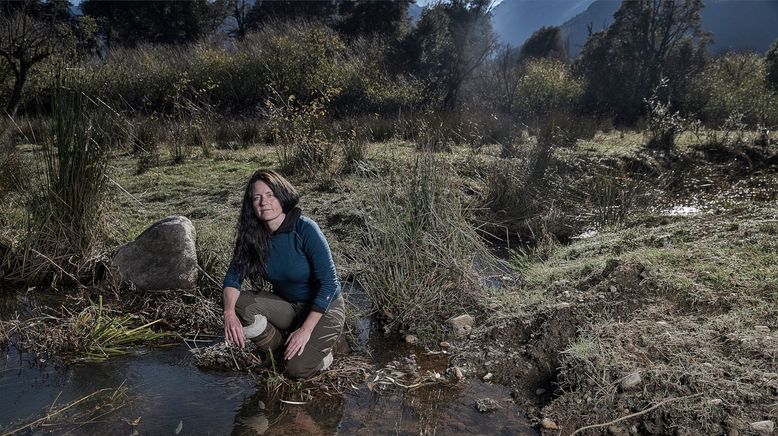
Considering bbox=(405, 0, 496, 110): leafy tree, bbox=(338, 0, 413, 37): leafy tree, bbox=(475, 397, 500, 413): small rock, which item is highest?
bbox=(338, 0, 413, 37): leafy tree

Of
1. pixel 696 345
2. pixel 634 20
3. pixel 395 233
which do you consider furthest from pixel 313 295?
pixel 634 20

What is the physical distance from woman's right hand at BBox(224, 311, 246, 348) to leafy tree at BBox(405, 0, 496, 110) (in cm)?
1566

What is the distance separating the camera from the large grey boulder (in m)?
4.11

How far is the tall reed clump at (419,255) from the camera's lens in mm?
3832

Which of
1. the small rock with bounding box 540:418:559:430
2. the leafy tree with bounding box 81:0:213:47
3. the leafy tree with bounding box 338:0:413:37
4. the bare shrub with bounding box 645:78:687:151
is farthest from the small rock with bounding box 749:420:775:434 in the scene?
the leafy tree with bounding box 81:0:213:47

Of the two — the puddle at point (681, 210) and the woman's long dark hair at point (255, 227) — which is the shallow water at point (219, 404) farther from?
the puddle at point (681, 210)

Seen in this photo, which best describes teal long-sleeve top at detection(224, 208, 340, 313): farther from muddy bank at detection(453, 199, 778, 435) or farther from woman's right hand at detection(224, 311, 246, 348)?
muddy bank at detection(453, 199, 778, 435)

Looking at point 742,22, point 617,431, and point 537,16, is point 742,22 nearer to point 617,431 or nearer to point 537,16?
point 617,431

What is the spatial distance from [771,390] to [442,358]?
5.49 feet

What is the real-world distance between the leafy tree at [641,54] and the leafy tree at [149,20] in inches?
667

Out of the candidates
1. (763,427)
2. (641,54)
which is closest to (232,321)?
(763,427)

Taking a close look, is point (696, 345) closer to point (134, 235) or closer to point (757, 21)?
point (134, 235)

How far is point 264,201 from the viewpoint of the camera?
2.93 meters

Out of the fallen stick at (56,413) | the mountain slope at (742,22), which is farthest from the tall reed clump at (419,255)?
the mountain slope at (742,22)
